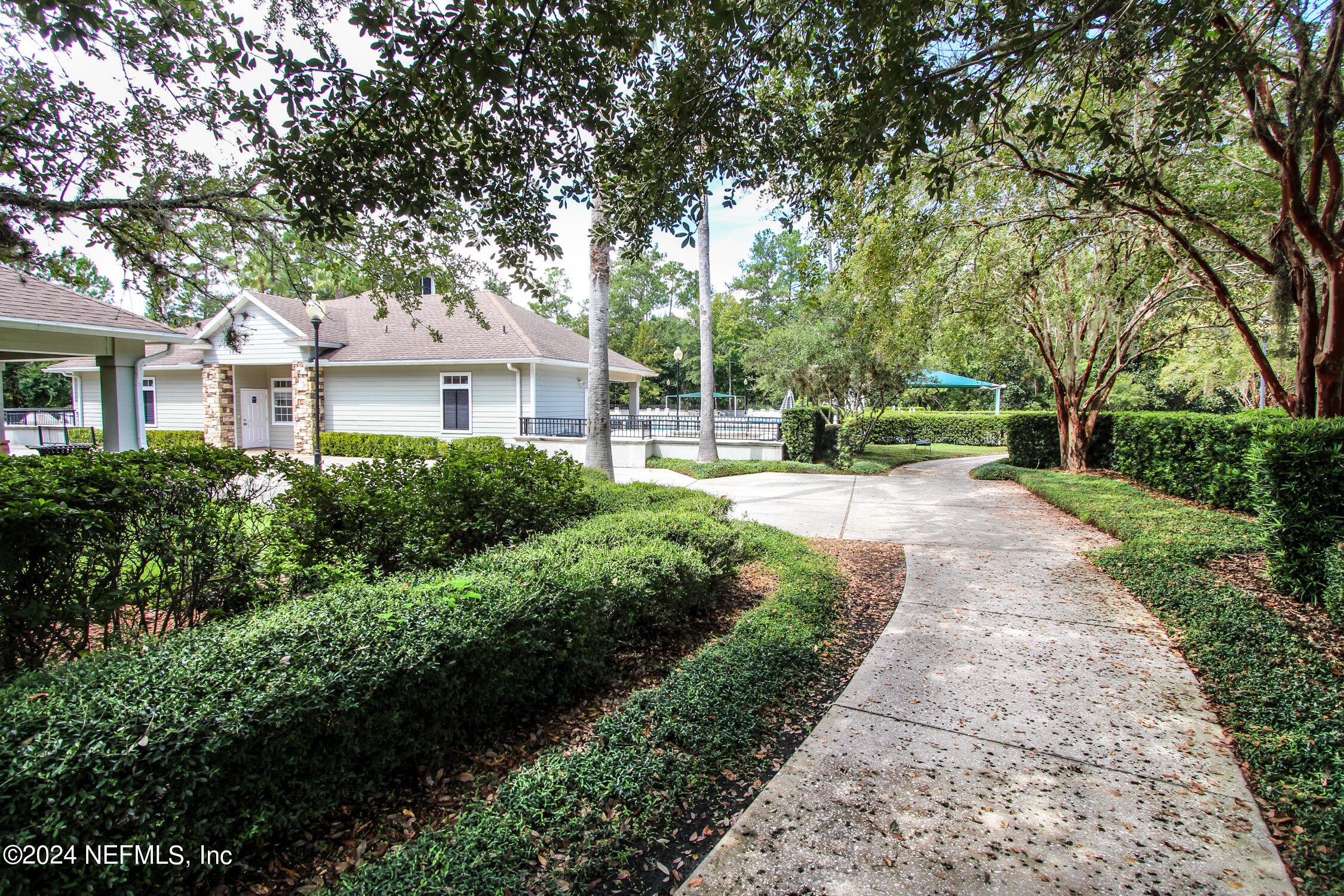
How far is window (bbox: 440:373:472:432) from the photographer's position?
18.0 meters

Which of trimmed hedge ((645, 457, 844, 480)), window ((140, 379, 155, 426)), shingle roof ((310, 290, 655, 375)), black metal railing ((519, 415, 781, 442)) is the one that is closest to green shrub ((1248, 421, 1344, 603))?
trimmed hedge ((645, 457, 844, 480))

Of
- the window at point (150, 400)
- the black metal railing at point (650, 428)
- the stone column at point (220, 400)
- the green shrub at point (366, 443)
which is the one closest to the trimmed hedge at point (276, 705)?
the black metal railing at point (650, 428)

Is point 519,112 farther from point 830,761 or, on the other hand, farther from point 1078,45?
point 830,761

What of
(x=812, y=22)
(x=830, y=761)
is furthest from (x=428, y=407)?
(x=830, y=761)

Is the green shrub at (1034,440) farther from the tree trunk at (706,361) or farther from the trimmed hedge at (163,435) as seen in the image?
the trimmed hedge at (163,435)

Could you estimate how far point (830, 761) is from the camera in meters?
2.69

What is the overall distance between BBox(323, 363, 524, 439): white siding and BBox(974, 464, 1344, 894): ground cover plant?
15156 millimetres

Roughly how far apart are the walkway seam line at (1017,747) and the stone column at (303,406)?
1957 cm

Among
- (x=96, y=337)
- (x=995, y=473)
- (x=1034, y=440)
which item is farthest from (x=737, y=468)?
(x=96, y=337)

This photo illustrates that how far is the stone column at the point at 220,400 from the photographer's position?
19078 millimetres

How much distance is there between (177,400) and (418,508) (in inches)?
940

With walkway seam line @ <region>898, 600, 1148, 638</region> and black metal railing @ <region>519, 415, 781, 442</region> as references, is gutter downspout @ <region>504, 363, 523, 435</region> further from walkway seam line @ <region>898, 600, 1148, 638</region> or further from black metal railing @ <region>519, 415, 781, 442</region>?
walkway seam line @ <region>898, 600, 1148, 638</region>

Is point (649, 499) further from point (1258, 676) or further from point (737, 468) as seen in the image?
point (737, 468)

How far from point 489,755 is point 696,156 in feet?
14.0
